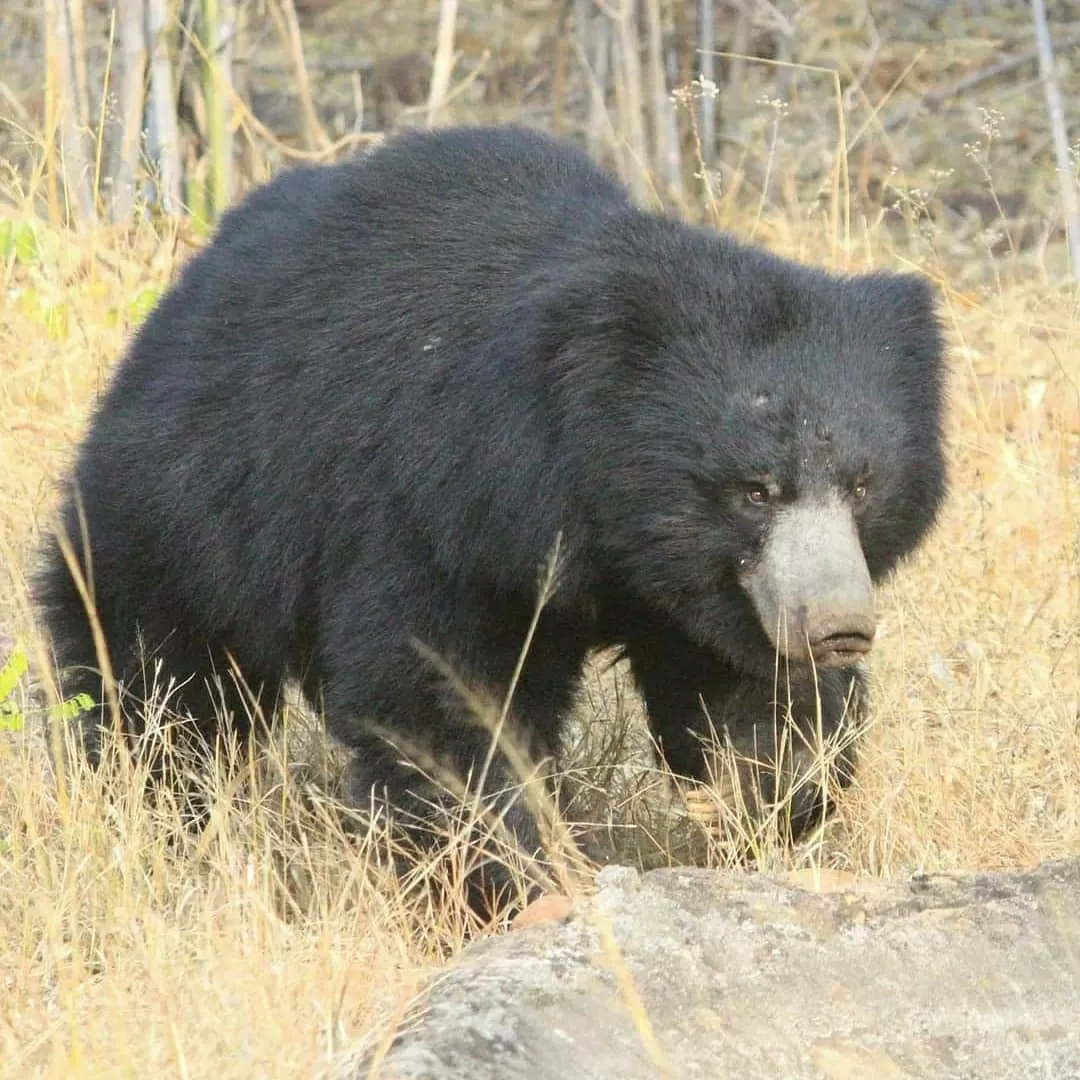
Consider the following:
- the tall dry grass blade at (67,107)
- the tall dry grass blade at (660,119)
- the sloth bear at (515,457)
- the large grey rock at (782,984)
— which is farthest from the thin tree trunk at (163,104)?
the large grey rock at (782,984)

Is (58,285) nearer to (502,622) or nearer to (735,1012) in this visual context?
(502,622)

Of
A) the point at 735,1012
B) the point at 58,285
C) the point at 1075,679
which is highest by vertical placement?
the point at 58,285

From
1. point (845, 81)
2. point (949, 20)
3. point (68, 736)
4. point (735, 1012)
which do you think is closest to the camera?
point (735, 1012)

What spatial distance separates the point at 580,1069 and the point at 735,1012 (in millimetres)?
345

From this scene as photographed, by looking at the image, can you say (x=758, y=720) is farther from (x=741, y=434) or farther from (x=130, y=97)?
(x=130, y=97)

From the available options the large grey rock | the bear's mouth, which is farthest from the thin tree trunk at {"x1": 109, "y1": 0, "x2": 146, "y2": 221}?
the large grey rock

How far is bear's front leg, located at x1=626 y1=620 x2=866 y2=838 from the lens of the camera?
402cm

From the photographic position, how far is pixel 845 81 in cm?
1197

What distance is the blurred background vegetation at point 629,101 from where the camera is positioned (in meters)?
6.83

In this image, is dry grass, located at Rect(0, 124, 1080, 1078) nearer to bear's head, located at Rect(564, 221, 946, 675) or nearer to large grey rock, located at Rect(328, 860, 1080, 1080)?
large grey rock, located at Rect(328, 860, 1080, 1080)

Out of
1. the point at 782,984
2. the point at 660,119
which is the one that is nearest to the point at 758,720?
the point at 782,984

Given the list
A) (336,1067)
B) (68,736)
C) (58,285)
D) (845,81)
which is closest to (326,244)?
(68,736)

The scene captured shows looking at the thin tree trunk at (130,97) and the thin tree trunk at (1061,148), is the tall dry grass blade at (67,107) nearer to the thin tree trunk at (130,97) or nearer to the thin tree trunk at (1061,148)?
the thin tree trunk at (130,97)

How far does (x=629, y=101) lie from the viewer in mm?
7574
